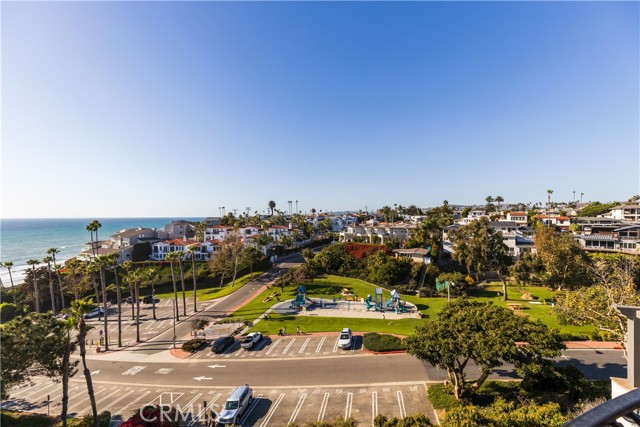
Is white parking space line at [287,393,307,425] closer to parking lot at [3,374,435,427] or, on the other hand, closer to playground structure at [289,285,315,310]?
parking lot at [3,374,435,427]

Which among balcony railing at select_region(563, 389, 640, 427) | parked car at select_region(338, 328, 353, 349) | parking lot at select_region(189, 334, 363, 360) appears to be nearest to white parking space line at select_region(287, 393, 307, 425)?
parking lot at select_region(189, 334, 363, 360)

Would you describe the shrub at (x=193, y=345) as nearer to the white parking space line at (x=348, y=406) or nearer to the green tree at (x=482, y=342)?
the white parking space line at (x=348, y=406)

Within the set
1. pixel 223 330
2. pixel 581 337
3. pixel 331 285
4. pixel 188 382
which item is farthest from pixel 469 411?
pixel 331 285

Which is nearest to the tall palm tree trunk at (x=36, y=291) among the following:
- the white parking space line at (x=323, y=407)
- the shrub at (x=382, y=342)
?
the white parking space line at (x=323, y=407)

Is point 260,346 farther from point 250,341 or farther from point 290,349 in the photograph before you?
point 290,349

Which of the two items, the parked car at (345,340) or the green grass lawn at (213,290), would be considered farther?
the green grass lawn at (213,290)

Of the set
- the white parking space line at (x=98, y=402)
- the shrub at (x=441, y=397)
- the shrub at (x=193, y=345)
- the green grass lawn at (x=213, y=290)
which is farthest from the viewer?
the green grass lawn at (x=213, y=290)

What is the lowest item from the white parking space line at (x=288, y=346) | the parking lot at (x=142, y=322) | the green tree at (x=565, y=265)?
the parking lot at (x=142, y=322)
